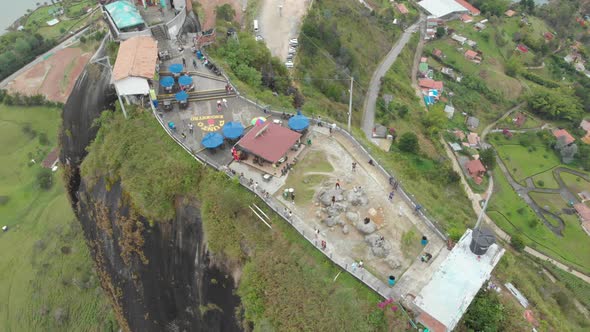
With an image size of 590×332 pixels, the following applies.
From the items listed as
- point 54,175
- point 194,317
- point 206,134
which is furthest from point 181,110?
point 54,175

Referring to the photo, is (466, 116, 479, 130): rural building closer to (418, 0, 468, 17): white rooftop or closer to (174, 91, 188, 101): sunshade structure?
(418, 0, 468, 17): white rooftop

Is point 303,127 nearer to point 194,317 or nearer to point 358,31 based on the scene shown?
point 194,317

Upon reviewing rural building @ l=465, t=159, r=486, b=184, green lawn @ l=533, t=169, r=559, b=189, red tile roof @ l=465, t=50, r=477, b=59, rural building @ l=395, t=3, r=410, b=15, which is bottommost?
green lawn @ l=533, t=169, r=559, b=189

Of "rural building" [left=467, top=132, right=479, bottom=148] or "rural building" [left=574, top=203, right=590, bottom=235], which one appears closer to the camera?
"rural building" [left=574, top=203, right=590, bottom=235]

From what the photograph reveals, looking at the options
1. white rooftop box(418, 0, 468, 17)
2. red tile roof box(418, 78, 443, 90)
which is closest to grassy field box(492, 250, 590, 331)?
red tile roof box(418, 78, 443, 90)

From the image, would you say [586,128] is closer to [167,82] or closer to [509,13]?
[509,13]

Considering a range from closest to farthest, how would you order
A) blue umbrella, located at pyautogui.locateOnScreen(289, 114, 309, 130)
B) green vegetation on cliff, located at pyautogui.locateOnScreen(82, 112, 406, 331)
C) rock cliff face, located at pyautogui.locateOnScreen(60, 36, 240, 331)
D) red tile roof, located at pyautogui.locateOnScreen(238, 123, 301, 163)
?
1. green vegetation on cliff, located at pyautogui.locateOnScreen(82, 112, 406, 331)
2. rock cliff face, located at pyautogui.locateOnScreen(60, 36, 240, 331)
3. red tile roof, located at pyautogui.locateOnScreen(238, 123, 301, 163)
4. blue umbrella, located at pyautogui.locateOnScreen(289, 114, 309, 130)
